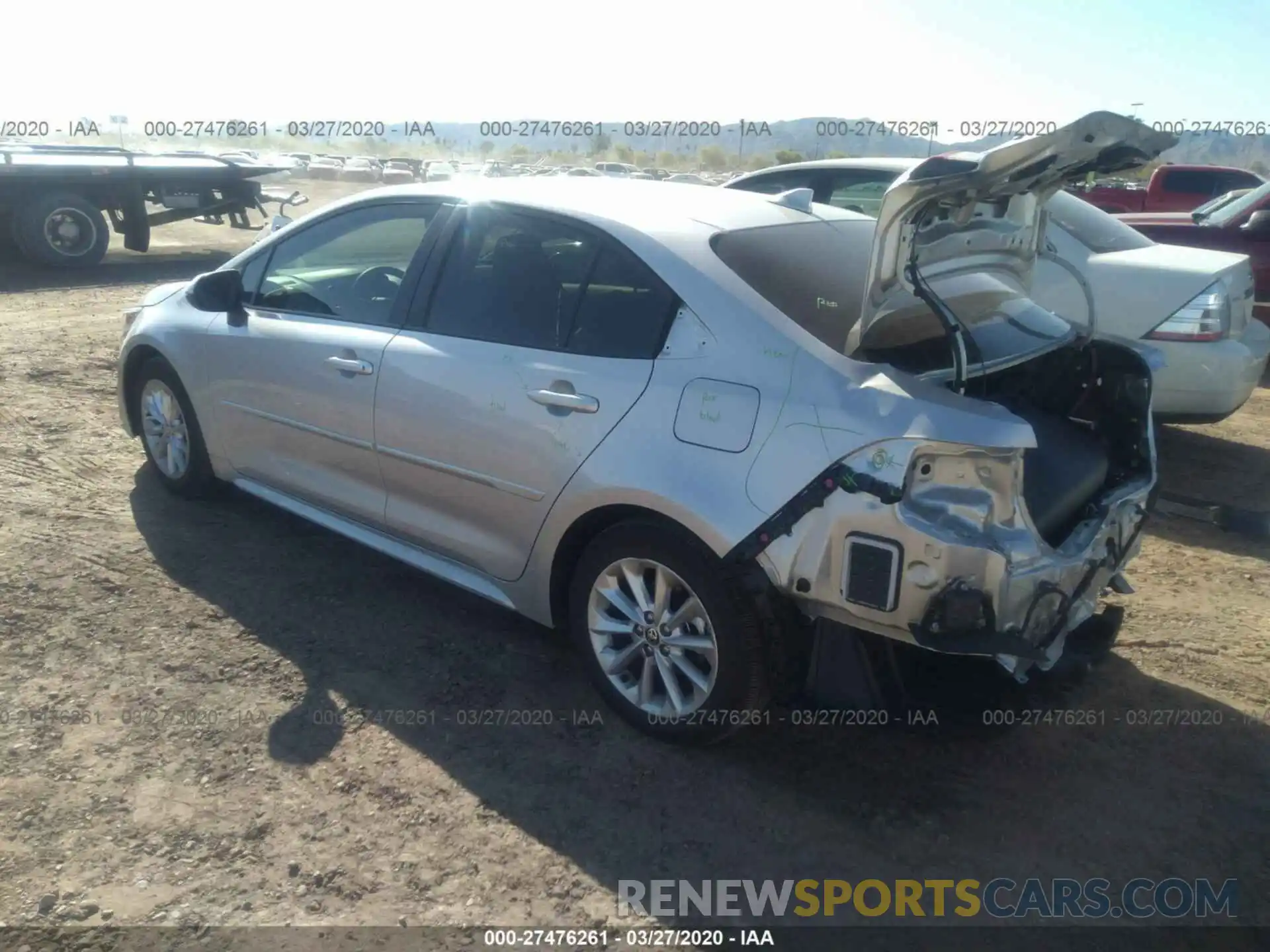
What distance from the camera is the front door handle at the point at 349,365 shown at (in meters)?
3.84

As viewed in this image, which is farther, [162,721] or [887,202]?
[162,721]

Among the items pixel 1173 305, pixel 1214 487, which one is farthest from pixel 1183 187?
pixel 1214 487

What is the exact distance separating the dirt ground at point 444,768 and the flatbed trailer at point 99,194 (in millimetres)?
10377

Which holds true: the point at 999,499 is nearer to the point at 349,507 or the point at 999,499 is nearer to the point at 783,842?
the point at 783,842

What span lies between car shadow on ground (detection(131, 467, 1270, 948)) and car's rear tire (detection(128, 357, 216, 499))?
3.67 feet

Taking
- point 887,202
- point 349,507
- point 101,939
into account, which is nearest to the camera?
point 101,939

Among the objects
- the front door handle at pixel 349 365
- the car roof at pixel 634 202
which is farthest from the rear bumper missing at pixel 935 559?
the front door handle at pixel 349 365

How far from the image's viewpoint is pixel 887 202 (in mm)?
2887

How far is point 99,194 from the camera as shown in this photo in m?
13.7

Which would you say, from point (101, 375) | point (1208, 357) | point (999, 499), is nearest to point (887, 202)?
point (999, 499)

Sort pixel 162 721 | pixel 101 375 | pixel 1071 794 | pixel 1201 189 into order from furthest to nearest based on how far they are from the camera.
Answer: pixel 1201 189 → pixel 101 375 → pixel 162 721 → pixel 1071 794

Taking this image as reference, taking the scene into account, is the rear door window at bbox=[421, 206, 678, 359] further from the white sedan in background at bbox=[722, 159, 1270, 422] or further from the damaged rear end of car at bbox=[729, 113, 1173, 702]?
the white sedan in background at bbox=[722, 159, 1270, 422]

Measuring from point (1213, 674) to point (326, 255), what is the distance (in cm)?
395

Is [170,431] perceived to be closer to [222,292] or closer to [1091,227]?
[222,292]
